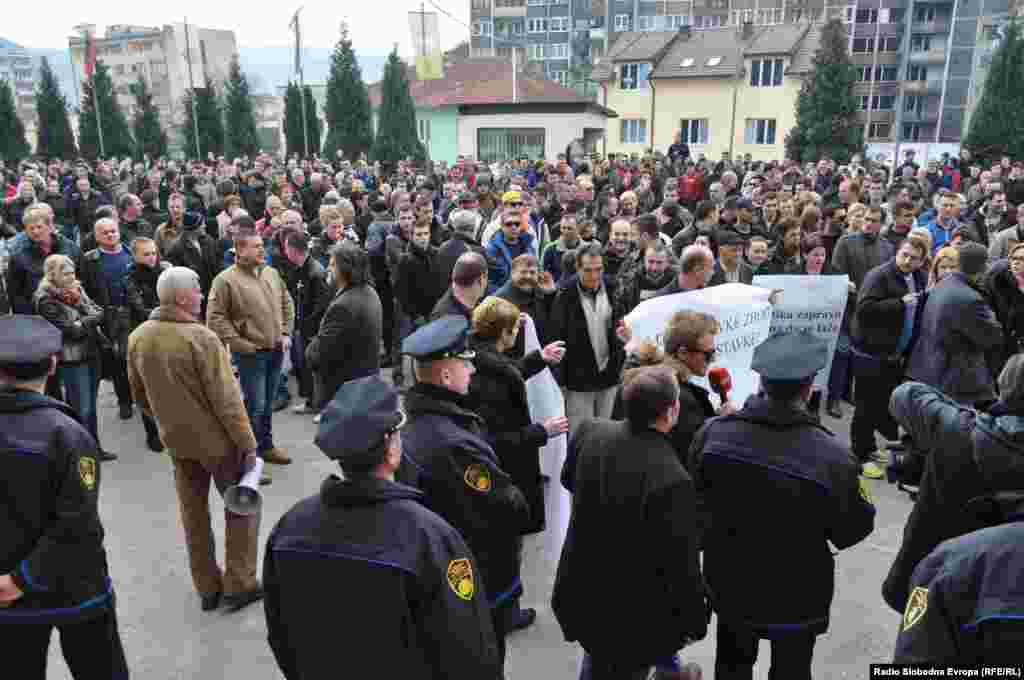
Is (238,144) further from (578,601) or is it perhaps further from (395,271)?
(578,601)

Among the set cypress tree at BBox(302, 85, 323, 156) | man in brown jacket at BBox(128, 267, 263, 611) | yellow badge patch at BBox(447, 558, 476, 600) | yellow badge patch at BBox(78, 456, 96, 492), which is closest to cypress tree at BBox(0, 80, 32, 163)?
cypress tree at BBox(302, 85, 323, 156)

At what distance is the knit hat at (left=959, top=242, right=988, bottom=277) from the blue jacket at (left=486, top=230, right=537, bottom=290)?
157 inches

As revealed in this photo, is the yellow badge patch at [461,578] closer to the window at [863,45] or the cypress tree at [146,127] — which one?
the cypress tree at [146,127]

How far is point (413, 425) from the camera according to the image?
125 inches

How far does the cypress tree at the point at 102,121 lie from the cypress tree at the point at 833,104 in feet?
118

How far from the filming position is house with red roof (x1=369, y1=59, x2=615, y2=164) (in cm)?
4141

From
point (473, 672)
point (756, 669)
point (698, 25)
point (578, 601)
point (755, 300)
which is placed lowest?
→ point (756, 669)

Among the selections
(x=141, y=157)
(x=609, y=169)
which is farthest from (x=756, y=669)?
(x=141, y=157)

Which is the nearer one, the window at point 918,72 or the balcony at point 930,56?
the balcony at point 930,56

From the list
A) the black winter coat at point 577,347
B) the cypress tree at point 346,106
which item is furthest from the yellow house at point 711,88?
the black winter coat at point 577,347

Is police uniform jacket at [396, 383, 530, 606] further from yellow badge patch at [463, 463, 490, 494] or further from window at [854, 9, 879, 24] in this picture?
window at [854, 9, 879, 24]

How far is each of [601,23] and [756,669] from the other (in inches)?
3642

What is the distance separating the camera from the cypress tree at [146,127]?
39969 mm

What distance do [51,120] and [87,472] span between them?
42.2m
